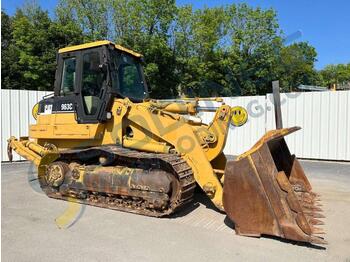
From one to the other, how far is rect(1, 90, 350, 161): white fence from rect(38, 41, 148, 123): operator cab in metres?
5.02

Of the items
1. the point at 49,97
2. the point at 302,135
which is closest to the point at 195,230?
the point at 49,97

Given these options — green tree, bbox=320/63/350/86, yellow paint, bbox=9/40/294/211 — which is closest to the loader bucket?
yellow paint, bbox=9/40/294/211

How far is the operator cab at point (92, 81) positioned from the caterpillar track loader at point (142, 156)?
0.02 meters

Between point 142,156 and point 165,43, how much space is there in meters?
16.9

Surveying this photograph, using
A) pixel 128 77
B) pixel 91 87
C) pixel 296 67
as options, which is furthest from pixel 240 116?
pixel 296 67

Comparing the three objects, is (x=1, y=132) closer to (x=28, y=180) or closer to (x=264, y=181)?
(x=28, y=180)

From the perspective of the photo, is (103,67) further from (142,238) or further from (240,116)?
(240,116)

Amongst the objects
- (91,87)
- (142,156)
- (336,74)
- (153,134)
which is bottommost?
Answer: (142,156)

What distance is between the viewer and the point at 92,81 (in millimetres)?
6102

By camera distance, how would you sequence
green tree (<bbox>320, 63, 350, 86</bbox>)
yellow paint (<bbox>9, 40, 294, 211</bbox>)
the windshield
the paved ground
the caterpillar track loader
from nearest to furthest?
1. the paved ground
2. the caterpillar track loader
3. yellow paint (<bbox>9, 40, 294, 211</bbox>)
4. the windshield
5. green tree (<bbox>320, 63, 350, 86</bbox>)

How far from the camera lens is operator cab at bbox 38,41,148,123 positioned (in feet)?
19.4

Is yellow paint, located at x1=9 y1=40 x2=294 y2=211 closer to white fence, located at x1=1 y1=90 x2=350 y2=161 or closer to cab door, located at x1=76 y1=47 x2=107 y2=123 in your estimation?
cab door, located at x1=76 y1=47 x2=107 y2=123

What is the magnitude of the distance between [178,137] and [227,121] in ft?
2.80

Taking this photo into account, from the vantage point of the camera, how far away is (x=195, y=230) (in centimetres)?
463
